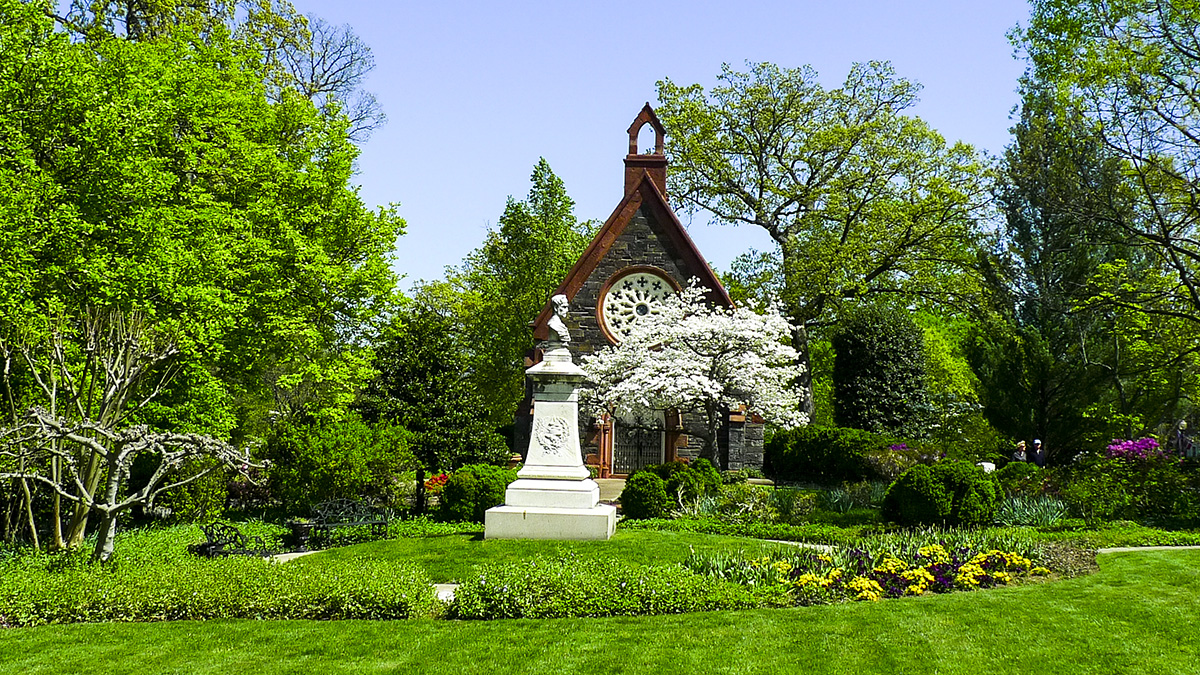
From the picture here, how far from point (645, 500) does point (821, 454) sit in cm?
979

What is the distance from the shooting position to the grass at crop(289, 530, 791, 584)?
12.4m

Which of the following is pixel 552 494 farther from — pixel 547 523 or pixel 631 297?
pixel 631 297

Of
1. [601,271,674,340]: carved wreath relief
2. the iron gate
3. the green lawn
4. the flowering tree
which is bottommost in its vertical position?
the green lawn

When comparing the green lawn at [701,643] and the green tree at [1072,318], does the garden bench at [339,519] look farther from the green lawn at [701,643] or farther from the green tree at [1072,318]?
the green tree at [1072,318]

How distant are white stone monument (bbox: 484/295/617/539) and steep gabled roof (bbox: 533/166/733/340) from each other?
40.9ft

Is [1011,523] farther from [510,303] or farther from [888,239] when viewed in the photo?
[510,303]

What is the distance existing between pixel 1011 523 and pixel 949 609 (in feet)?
25.8

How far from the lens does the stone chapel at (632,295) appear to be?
27.2 meters

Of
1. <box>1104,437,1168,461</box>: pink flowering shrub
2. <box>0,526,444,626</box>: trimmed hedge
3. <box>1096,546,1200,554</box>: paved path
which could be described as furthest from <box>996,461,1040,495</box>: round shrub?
<box>0,526,444,626</box>: trimmed hedge

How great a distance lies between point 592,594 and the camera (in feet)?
30.6

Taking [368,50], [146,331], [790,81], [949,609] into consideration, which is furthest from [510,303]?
[949,609]

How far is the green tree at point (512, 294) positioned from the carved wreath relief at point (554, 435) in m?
21.5

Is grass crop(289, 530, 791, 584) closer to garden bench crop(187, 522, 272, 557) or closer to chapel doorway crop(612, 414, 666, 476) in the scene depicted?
garden bench crop(187, 522, 272, 557)

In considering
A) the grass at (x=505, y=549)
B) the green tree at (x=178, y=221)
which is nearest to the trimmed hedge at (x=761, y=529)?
the grass at (x=505, y=549)
